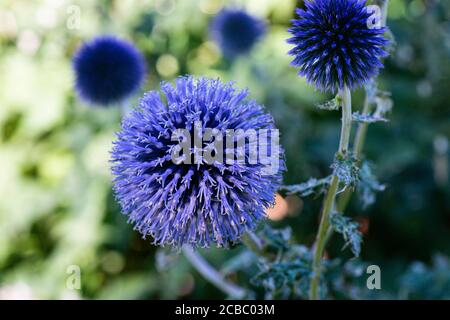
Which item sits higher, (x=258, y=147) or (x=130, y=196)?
(x=258, y=147)

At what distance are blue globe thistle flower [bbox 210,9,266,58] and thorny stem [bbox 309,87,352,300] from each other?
1819 mm

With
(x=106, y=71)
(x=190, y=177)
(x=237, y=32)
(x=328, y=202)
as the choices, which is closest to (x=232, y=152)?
(x=190, y=177)

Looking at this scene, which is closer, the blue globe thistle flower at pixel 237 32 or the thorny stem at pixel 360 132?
the thorny stem at pixel 360 132

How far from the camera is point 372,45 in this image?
133 centimetres

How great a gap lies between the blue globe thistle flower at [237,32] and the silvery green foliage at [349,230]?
188cm

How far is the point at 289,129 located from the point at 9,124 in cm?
200

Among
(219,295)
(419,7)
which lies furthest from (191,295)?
(419,7)

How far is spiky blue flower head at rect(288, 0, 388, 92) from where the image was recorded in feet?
4.27

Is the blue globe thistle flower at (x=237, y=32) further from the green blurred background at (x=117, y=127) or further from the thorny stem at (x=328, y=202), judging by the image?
the thorny stem at (x=328, y=202)

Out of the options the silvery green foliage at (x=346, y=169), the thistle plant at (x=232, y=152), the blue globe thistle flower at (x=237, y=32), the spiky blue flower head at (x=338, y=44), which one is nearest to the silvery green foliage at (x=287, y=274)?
the thistle plant at (x=232, y=152)

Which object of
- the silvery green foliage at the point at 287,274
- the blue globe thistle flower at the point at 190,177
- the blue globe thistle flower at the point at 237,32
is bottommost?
the silvery green foliage at the point at 287,274

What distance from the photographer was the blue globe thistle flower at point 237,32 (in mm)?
3045

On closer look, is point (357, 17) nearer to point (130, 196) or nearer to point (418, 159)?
point (130, 196)

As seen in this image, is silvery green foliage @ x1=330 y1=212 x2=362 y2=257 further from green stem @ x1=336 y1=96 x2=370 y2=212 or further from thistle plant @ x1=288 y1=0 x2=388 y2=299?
green stem @ x1=336 y1=96 x2=370 y2=212
